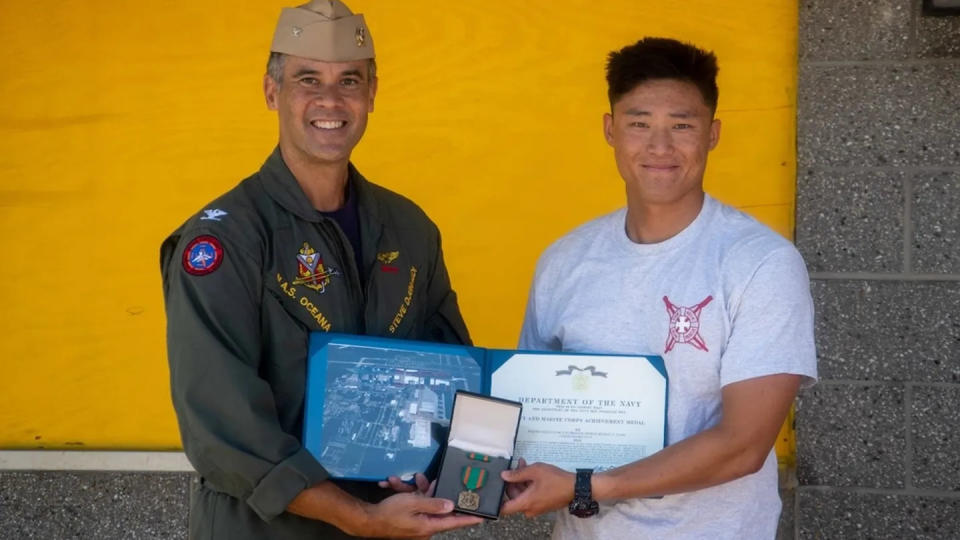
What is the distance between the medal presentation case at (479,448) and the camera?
312cm

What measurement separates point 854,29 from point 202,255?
2428 millimetres

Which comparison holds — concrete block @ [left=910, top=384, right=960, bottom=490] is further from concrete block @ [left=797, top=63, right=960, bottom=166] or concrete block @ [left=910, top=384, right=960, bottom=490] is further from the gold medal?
the gold medal

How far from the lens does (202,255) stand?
3154 mm

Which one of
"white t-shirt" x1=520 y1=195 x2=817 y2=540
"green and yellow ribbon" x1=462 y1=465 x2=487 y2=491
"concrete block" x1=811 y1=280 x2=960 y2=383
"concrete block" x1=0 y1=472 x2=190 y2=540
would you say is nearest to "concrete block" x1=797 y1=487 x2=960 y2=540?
"concrete block" x1=811 y1=280 x2=960 y2=383

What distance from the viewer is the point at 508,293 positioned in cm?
478

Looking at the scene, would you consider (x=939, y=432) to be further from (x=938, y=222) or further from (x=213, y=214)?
(x=213, y=214)

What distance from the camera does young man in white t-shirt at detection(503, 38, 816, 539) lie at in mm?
3088

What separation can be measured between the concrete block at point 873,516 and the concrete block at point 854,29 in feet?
4.67

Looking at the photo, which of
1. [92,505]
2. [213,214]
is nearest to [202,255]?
[213,214]

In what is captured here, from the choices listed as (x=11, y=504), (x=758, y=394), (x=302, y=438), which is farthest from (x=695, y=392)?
(x=11, y=504)

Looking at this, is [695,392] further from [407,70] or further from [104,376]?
[104,376]

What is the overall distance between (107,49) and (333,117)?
1813 mm

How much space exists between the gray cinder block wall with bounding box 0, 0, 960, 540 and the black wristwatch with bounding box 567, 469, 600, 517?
5.30 ft

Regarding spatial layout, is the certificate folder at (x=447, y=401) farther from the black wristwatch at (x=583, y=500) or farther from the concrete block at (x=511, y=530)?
the concrete block at (x=511, y=530)
